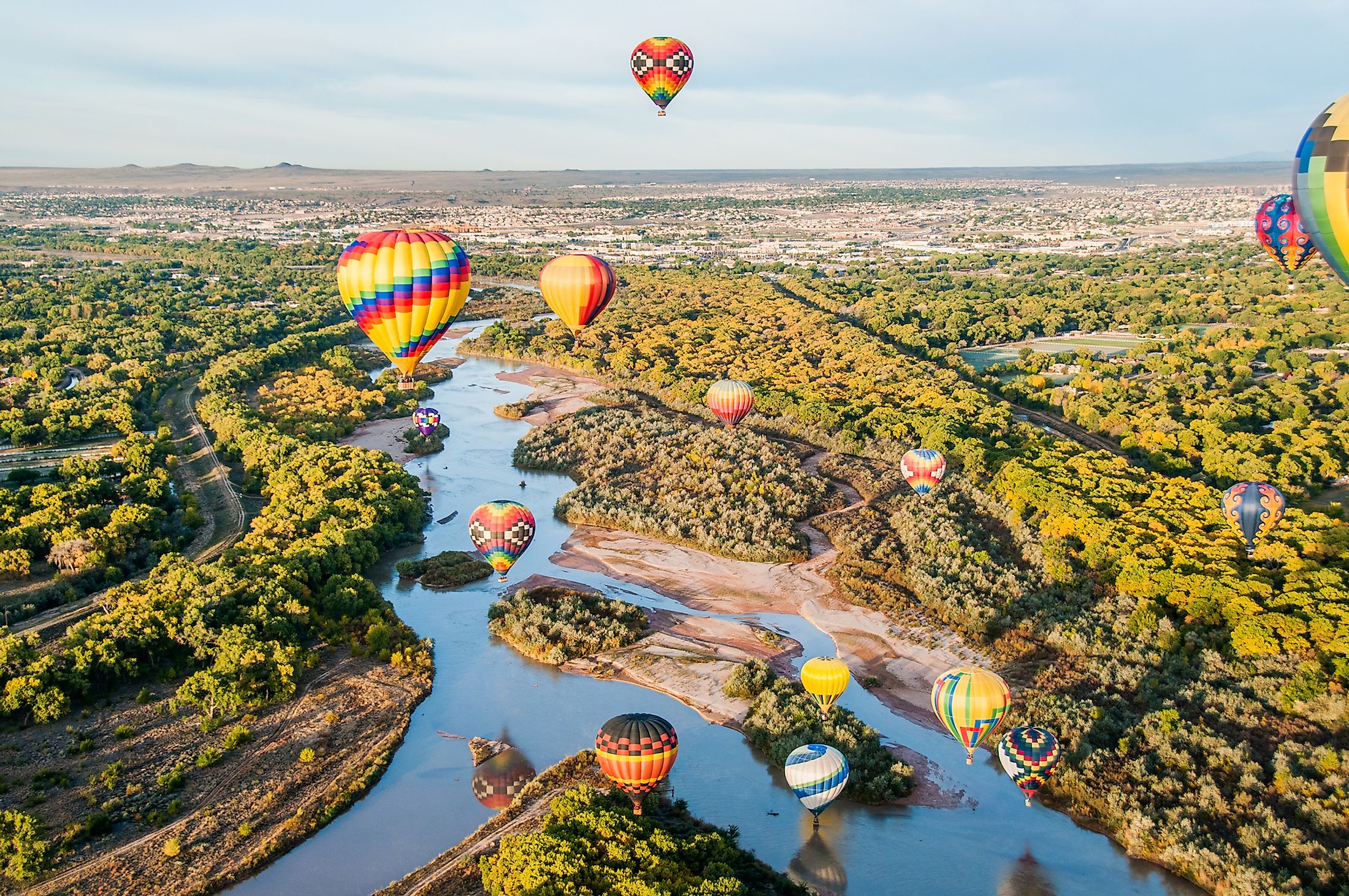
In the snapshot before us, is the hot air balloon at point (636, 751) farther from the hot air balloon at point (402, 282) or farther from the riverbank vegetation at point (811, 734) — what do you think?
the hot air balloon at point (402, 282)

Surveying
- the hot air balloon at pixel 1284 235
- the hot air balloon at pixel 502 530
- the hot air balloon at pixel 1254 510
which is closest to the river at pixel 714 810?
the hot air balloon at pixel 502 530

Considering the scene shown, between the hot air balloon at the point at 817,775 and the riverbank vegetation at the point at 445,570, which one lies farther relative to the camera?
the riverbank vegetation at the point at 445,570

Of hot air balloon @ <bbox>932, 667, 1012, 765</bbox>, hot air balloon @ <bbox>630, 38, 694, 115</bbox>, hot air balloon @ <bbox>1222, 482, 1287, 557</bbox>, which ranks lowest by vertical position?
hot air balloon @ <bbox>932, 667, 1012, 765</bbox>

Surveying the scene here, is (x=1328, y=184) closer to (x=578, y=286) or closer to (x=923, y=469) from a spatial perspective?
(x=923, y=469)

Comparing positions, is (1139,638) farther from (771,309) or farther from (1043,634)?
(771,309)

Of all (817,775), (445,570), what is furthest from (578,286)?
(817,775)

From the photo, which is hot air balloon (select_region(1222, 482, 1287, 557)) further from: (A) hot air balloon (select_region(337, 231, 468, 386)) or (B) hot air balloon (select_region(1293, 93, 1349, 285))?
(A) hot air balloon (select_region(337, 231, 468, 386))

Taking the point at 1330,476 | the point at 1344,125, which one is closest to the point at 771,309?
the point at 1330,476

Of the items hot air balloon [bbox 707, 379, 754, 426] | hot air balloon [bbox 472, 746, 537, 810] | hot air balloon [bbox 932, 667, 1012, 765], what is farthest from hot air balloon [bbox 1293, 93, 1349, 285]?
hot air balloon [bbox 707, 379, 754, 426]
